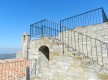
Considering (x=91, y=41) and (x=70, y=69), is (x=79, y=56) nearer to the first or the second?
(x=70, y=69)

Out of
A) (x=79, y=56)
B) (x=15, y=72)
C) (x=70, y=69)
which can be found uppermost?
(x=79, y=56)

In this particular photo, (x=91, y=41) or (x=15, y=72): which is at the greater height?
Result: (x=91, y=41)

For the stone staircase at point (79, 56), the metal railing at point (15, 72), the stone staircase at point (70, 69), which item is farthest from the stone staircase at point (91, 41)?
the metal railing at point (15, 72)

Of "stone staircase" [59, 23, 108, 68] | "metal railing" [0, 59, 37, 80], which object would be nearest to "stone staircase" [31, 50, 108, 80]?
"stone staircase" [59, 23, 108, 68]

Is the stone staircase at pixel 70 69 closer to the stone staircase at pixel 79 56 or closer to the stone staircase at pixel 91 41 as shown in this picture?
the stone staircase at pixel 79 56

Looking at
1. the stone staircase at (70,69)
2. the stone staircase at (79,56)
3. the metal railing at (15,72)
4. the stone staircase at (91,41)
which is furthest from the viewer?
the metal railing at (15,72)

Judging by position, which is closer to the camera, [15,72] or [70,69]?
[70,69]

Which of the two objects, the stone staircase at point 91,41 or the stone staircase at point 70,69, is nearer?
the stone staircase at point 70,69

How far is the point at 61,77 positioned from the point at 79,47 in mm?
1944

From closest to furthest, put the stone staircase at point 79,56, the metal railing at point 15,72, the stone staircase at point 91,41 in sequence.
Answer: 1. the stone staircase at point 79,56
2. the stone staircase at point 91,41
3. the metal railing at point 15,72

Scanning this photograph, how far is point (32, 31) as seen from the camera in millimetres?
11828

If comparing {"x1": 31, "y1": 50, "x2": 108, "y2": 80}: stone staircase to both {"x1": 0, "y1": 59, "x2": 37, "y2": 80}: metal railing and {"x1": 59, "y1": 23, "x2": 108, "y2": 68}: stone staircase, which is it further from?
{"x1": 0, "y1": 59, "x2": 37, "y2": 80}: metal railing

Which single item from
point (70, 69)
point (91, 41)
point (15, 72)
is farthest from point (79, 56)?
point (15, 72)

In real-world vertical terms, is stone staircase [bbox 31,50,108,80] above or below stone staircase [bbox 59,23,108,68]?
below
